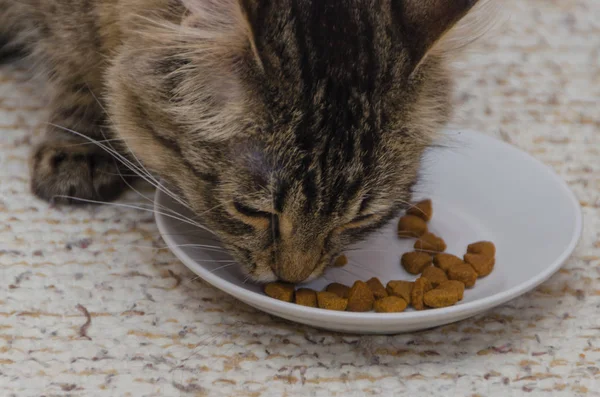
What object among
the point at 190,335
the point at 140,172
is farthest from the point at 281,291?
the point at 140,172

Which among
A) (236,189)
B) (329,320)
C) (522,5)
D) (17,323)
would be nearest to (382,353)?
(329,320)

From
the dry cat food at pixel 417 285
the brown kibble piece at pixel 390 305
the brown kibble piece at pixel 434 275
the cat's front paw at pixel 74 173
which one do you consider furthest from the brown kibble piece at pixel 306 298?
the cat's front paw at pixel 74 173

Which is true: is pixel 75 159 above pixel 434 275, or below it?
above

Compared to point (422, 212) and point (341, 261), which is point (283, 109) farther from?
point (422, 212)

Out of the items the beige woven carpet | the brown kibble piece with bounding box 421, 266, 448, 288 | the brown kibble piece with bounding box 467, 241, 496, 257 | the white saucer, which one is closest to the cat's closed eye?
the white saucer

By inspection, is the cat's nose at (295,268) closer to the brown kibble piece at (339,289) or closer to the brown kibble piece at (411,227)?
the brown kibble piece at (339,289)

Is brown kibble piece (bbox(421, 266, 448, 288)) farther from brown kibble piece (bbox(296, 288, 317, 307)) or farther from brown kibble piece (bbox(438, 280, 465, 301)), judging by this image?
brown kibble piece (bbox(296, 288, 317, 307))
